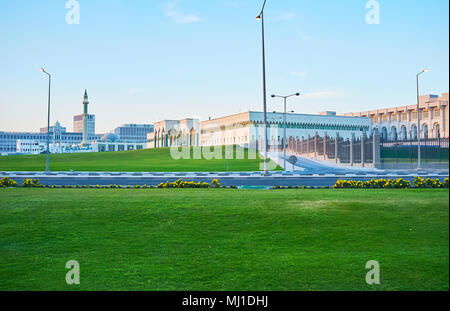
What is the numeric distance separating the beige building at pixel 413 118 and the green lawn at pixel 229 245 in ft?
280

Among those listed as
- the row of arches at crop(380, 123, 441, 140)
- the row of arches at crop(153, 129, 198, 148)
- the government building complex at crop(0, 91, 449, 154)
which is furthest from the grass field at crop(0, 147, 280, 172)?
the row of arches at crop(380, 123, 441, 140)

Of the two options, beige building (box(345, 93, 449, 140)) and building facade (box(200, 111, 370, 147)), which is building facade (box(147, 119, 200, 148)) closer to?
building facade (box(200, 111, 370, 147))

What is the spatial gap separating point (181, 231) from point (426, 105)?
108 m

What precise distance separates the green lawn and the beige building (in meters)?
85.4

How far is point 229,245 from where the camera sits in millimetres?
7730

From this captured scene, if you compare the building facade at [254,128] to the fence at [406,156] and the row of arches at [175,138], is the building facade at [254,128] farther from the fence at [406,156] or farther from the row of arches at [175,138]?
the fence at [406,156]

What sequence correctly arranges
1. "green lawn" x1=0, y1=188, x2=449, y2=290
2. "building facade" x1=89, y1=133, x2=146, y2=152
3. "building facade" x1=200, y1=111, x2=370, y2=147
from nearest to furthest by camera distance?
"green lawn" x1=0, y1=188, x2=449, y2=290 < "building facade" x1=200, y1=111, x2=370, y2=147 < "building facade" x1=89, y1=133, x2=146, y2=152

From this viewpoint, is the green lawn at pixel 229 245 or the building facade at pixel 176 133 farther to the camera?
the building facade at pixel 176 133

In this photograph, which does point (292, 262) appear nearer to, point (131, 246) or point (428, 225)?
point (428, 225)

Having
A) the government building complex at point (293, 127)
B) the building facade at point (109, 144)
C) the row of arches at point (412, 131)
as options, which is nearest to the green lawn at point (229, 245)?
the government building complex at point (293, 127)

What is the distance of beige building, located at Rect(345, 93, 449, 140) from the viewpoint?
96875 mm

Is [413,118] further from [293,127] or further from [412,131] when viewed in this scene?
[293,127]

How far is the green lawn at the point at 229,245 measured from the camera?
5.94 m

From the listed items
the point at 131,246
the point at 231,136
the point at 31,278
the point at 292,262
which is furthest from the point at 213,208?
the point at 231,136
